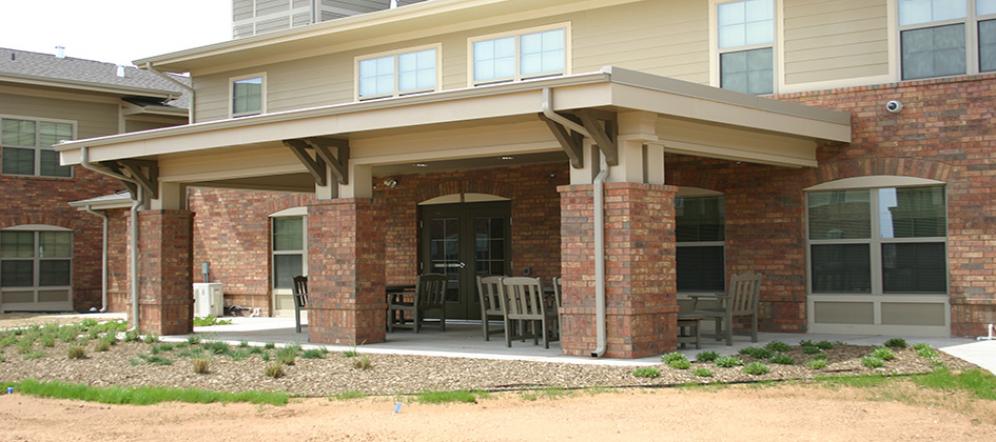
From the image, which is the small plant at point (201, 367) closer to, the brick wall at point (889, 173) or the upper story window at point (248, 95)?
the brick wall at point (889, 173)

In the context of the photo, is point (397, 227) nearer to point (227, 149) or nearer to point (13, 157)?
point (227, 149)

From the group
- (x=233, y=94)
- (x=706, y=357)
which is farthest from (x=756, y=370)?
(x=233, y=94)

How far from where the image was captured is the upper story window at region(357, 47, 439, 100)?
18.2m

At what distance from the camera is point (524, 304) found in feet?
44.0

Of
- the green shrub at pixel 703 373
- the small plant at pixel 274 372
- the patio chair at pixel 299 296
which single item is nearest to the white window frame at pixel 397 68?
the patio chair at pixel 299 296

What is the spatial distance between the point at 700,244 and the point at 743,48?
294 cm

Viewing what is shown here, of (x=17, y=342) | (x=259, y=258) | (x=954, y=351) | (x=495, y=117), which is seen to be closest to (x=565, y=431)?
(x=495, y=117)

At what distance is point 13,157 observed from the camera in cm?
2509

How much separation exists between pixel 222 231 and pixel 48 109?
21.6ft

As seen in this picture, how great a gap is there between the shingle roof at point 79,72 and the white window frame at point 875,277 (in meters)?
17.2

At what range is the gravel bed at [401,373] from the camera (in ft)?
33.2

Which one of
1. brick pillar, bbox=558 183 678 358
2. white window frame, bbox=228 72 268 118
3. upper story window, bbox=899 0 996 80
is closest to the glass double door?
white window frame, bbox=228 72 268 118

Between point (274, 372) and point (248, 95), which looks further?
point (248, 95)

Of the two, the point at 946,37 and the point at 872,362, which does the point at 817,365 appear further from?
the point at 946,37
